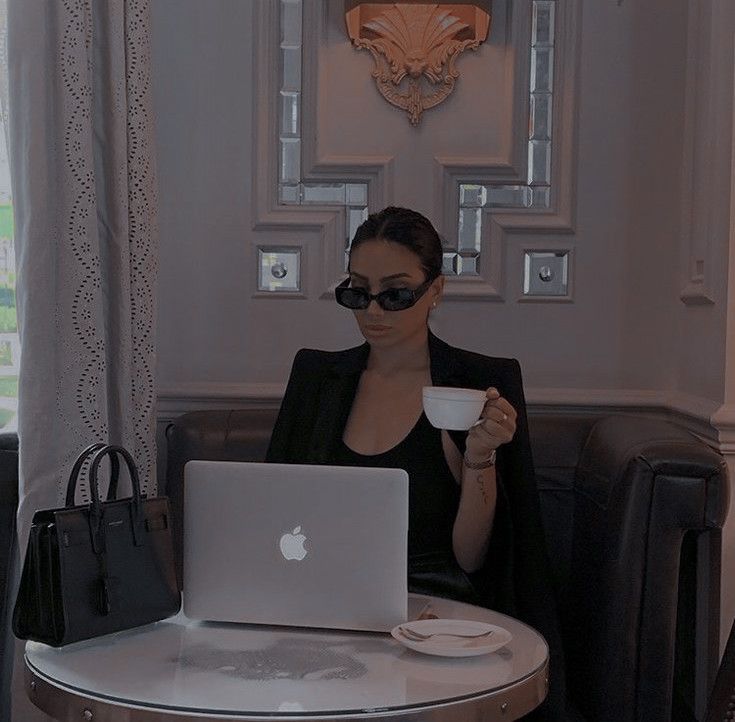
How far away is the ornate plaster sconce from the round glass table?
1.62m

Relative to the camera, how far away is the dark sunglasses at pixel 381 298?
241 centimetres

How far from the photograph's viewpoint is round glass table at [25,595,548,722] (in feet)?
4.94

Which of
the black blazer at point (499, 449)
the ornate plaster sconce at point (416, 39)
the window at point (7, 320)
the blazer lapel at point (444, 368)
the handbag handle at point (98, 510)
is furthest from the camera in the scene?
the ornate plaster sconce at point (416, 39)

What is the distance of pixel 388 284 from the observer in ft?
8.09

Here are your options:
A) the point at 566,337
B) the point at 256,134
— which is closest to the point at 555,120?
the point at 566,337

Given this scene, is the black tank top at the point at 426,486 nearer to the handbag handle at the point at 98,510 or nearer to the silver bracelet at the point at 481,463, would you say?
the silver bracelet at the point at 481,463

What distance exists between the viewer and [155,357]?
2.86 metres

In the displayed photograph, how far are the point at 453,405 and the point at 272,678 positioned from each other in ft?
1.70

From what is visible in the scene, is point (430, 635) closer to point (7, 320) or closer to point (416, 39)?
point (7, 320)

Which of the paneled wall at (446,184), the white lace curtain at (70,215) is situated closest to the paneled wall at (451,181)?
the paneled wall at (446,184)

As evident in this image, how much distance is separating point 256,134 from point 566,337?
38.1 inches

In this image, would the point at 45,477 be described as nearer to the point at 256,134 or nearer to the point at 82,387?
the point at 82,387

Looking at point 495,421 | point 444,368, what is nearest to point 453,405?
point 495,421

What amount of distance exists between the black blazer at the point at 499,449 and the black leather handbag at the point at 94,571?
2.06ft
